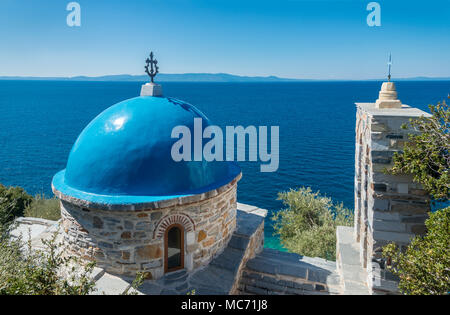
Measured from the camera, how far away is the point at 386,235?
720 centimetres

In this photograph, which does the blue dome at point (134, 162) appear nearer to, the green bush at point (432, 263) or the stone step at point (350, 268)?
the stone step at point (350, 268)

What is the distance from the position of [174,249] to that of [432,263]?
5271 millimetres

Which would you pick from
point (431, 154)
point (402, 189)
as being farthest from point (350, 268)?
point (431, 154)

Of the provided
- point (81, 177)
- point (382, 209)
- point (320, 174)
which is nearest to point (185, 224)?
point (81, 177)

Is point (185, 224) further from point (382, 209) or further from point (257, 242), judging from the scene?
point (382, 209)

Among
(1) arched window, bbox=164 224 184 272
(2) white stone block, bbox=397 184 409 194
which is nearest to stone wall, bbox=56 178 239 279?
(1) arched window, bbox=164 224 184 272

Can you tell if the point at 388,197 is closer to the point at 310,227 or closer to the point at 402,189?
the point at 402,189

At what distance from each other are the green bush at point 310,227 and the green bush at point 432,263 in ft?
32.7

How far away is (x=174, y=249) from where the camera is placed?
7.80 metres

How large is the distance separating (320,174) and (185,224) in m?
26.4

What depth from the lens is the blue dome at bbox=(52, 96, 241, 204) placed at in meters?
7.26

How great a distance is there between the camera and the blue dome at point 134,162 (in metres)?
7.26

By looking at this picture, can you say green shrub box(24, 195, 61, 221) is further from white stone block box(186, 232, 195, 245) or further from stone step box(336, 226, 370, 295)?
stone step box(336, 226, 370, 295)

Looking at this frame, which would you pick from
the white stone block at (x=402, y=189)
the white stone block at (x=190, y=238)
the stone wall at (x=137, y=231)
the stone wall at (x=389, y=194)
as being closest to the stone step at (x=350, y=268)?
the stone wall at (x=389, y=194)
